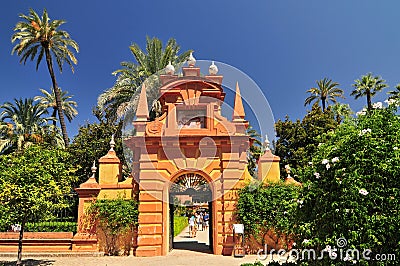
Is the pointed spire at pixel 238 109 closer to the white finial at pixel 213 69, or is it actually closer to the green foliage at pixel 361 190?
the white finial at pixel 213 69

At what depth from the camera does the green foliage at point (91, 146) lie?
27.9 meters

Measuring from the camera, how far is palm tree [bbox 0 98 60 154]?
32.2 metres

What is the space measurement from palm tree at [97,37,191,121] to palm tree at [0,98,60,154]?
10706mm

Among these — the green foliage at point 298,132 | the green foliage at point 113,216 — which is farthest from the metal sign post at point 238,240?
the green foliage at point 298,132

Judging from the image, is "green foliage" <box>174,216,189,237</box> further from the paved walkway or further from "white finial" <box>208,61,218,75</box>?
"white finial" <box>208,61,218,75</box>

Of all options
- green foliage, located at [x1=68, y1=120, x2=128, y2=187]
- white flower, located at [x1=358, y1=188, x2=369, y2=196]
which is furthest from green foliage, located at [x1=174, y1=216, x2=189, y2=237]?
white flower, located at [x1=358, y1=188, x2=369, y2=196]

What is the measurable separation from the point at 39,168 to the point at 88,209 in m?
4.85

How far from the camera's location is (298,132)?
1244 inches

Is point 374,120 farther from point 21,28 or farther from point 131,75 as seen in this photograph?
point 21,28

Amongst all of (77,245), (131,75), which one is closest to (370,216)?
(77,245)

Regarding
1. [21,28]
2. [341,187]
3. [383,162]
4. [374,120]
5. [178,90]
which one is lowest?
[341,187]

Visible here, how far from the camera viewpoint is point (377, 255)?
586cm

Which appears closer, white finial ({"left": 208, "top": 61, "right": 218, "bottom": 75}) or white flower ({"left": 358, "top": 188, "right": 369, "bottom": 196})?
white flower ({"left": 358, "top": 188, "right": 369, "bottom": 196})

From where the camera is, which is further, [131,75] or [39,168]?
[131,75]
